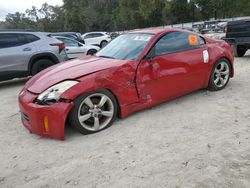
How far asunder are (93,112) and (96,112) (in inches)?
1.8

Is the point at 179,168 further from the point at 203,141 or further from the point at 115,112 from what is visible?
the point at 115,112

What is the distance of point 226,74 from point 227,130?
2.31 meters

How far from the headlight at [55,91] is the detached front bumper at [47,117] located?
10 centimetres

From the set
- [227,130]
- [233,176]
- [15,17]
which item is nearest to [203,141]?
[227,130]

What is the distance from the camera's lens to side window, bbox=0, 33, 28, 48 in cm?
770

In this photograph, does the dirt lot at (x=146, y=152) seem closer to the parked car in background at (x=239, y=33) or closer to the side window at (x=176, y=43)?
the side window at (x=176, y=43)

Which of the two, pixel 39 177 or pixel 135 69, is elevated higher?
pixel 135 69

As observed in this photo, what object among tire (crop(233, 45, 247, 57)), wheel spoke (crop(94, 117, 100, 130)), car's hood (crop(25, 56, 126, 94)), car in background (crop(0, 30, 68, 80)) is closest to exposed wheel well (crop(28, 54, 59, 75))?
car in background (crop(0, 30, 68, 80))

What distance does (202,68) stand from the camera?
5.28 meters

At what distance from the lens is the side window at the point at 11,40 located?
7705 millimetres

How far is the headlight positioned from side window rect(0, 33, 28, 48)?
14.8 feet

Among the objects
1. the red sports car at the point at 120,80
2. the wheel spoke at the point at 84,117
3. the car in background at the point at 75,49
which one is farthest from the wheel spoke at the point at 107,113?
the car in background at the point at 75,49

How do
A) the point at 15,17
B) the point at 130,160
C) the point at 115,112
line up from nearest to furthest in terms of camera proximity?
the point at 130,160
the point at 115,112
the point at 15,17

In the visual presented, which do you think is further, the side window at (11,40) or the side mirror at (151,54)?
the side window at (11,40)
